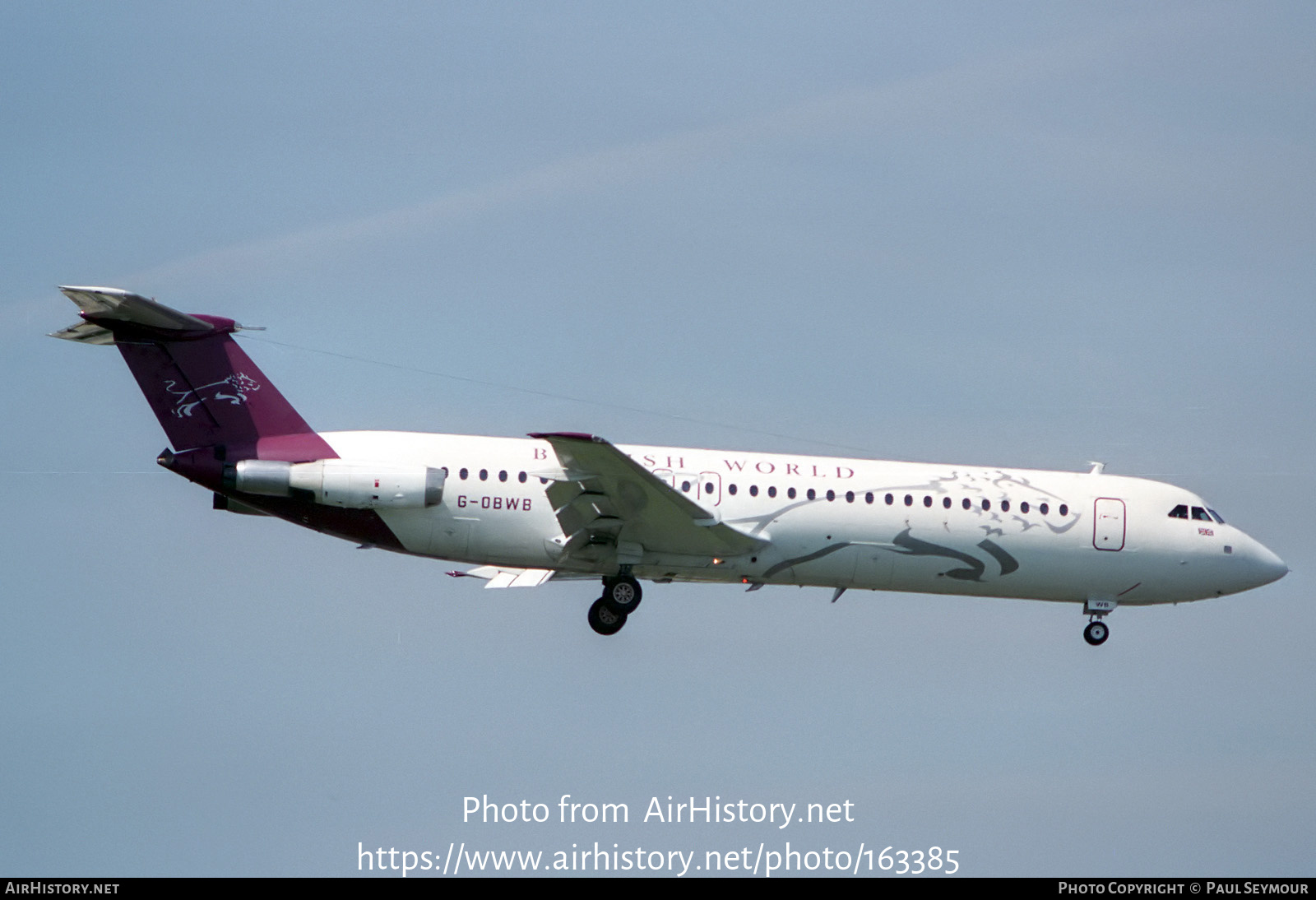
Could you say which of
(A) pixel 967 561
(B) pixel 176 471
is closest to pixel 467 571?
(B) pixel 176 471

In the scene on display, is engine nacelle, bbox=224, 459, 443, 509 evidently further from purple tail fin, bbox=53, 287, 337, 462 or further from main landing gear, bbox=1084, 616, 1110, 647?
main landing gear, bbox=1084, 616, 1110, 647

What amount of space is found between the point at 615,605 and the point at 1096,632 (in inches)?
478

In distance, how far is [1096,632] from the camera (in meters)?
40.8

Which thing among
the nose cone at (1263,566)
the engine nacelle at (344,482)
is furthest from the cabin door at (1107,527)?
the engine nacelle at (344,482)

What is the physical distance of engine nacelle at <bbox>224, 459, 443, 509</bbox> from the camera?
118 feet

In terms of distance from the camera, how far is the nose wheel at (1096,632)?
40844 millimetres

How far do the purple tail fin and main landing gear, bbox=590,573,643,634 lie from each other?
22.9ft

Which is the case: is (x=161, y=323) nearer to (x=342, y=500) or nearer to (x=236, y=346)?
(x=236, y=346)

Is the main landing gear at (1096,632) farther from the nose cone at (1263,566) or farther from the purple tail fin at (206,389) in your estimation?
Result: the purple tail fin at (206,389)

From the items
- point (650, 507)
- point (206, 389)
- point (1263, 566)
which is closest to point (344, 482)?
point (206, 389)

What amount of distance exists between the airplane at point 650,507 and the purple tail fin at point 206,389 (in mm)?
41

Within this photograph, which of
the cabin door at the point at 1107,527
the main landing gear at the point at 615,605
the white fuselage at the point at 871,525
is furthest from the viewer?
the cabin door at the point at 1107,527

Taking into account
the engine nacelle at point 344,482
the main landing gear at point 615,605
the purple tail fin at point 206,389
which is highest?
the purple tail fin at point 206,389

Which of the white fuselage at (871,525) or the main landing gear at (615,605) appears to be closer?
the white fuselage at (871,525)
